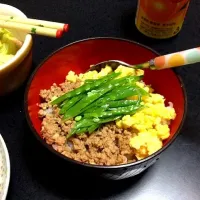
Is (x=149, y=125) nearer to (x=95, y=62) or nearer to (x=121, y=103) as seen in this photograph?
(x=121, y=103)

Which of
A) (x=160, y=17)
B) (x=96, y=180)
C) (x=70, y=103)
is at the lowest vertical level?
(x=96, y=180)

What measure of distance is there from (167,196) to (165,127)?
0.14 metres

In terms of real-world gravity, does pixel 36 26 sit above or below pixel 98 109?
above

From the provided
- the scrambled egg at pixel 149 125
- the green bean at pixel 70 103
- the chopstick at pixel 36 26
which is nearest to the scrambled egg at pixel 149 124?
the scrambled egg at pixel 149 125

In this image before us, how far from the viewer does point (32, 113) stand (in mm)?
769

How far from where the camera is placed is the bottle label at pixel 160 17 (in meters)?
0.90

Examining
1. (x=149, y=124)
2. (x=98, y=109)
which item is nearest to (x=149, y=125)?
(x=149, y=124)

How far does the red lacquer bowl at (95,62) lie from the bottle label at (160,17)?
0.14m

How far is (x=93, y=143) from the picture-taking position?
28.7 inches

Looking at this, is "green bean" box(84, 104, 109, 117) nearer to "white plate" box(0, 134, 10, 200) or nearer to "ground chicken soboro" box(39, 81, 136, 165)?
"ground chicken soboro" box(39, 81, 136, 165)

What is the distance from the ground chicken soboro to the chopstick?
0.58 feet

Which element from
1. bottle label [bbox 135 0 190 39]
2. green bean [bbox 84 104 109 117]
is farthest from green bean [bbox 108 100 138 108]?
bottle label [bbox 135 0 190 39]

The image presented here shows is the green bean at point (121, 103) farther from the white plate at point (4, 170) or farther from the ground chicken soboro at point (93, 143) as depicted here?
the white plate at point (4, 170)

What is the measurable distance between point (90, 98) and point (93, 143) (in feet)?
0.33
